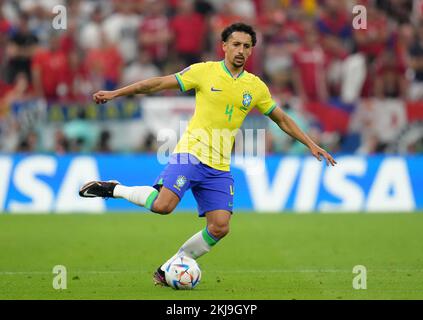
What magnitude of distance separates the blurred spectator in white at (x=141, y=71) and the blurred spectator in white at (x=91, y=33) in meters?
0.99

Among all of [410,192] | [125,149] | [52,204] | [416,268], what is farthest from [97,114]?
[416,268]

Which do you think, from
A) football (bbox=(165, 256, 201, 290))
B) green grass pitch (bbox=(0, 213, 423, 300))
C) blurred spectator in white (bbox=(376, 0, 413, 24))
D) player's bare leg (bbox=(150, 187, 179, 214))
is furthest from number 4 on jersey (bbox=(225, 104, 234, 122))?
blurred spectator in white (bbox=(376, 0, 413, 24))

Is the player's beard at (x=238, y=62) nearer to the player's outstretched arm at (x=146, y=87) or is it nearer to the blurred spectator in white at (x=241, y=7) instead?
the player's outstretched arm at (x=146, y=87)

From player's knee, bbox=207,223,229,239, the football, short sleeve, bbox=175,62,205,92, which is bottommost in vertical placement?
the football

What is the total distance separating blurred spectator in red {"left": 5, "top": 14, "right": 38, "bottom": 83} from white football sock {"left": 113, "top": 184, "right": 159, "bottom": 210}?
11.4 metres

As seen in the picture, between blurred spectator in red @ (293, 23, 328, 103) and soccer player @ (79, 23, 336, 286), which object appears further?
blurred spectator in red @ (293, 23, 328, 103)

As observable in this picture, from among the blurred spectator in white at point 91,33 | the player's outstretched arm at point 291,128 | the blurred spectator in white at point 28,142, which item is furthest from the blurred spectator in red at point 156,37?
the player's outstretched arm at point 291,128

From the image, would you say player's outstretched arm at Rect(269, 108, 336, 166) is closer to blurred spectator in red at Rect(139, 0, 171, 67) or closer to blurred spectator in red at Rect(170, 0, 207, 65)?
blurred spectator in red at Rect(170, 0, 207, 65)

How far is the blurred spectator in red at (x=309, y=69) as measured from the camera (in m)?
21.7

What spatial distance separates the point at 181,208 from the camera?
65.6ft

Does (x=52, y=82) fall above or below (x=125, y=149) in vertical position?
above

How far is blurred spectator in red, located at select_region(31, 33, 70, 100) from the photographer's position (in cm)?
2125

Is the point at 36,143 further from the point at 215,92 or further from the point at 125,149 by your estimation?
the point at 215,92

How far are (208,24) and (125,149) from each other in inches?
136
